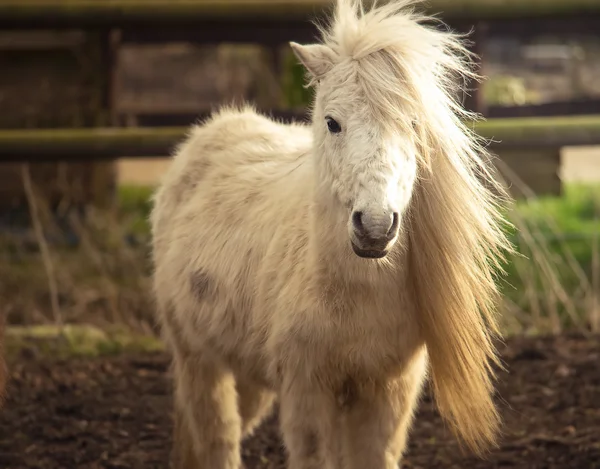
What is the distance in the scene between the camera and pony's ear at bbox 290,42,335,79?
324 cm

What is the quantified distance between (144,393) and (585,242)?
3546mm

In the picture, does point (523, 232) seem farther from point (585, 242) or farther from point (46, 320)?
point (46, 320)

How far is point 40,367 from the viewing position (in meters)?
5.30

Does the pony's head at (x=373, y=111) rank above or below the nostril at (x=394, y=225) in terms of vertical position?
above

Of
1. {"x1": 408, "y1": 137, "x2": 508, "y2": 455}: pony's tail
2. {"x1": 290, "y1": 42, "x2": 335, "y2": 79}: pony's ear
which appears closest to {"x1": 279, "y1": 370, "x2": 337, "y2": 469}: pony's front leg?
{"x1": 408, "y1": 137, "x2": 508, "y2": 455}: pony's tail

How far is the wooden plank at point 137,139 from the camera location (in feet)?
17.4

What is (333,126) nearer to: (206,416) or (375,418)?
(375,418)

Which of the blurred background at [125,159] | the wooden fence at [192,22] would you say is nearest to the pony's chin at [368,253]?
the blurred background at [125,159]

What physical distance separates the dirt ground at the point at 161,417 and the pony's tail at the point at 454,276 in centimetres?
82

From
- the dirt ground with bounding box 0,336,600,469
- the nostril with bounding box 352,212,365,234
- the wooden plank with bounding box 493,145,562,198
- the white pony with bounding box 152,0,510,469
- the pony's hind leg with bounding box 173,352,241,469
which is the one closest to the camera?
the nostril with bounding box 352,212,365,234

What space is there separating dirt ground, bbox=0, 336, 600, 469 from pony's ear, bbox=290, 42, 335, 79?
1726mm

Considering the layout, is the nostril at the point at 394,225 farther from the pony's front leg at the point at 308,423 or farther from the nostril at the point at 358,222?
the pony's front leg at the point at 308,423

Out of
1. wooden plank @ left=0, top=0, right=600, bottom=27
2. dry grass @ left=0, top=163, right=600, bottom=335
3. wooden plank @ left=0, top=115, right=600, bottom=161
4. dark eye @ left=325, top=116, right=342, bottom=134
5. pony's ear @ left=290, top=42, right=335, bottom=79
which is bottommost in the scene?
dry grass @ left=0, top=163, right=600, bottom=335

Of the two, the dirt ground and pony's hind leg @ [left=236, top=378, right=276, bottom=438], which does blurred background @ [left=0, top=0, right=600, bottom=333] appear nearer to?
the dirt ground
